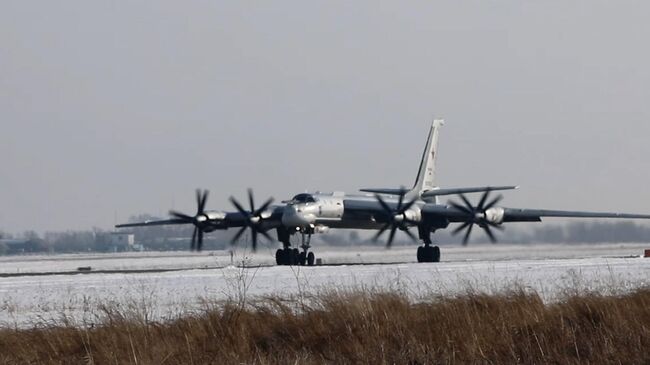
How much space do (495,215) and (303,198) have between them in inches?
307

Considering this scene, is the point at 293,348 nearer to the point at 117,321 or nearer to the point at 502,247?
the point at 117,321

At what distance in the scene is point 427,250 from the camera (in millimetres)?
41438

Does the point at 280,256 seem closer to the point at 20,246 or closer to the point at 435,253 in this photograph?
the point at 435,253

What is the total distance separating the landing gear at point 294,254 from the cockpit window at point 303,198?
1138mm

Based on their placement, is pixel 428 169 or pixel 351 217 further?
pixel 428 169

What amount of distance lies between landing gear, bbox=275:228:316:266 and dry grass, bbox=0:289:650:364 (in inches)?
987

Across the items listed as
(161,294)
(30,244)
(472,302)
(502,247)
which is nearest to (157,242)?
(30,244)

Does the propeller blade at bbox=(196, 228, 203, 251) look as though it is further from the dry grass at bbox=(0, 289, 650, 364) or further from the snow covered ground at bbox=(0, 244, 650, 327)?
the dry grass at bbox=(0, 289, 650, 364)

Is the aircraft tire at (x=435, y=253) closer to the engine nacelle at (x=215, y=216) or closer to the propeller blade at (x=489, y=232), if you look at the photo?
the propeller blade at (x=489, y=232)

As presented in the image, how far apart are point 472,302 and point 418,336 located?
197 cm

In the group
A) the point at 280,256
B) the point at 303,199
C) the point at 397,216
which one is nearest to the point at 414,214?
the point at 397,216

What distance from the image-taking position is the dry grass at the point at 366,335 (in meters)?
10.3

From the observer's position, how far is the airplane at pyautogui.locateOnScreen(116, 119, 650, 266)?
3828cm

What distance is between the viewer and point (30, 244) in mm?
98688
